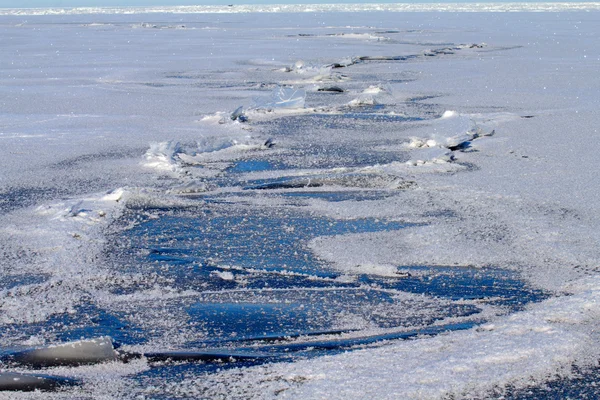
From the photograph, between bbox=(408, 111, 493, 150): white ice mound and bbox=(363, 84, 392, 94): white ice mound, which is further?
bbox=(363, 84, 392, 94): white ice mound

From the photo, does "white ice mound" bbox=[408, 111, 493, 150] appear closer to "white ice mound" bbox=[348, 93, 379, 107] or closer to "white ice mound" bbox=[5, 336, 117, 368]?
"white ice mound" bbox=[348, 93, 379, 107]

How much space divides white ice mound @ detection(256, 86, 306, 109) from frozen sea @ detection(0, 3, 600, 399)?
0.17ft

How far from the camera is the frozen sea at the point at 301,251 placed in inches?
87.2

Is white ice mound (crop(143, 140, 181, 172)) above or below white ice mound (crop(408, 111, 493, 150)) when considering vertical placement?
above

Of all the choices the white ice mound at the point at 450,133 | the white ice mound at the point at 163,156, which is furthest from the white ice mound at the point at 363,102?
the white ice mound at the point at 163,156

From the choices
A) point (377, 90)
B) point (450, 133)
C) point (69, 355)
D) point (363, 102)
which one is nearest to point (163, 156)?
point (450, 133)

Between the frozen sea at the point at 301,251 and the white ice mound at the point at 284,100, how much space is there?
5cm

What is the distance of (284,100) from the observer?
781 centimetres

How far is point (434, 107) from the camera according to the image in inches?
305

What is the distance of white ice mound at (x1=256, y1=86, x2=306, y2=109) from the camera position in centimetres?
763

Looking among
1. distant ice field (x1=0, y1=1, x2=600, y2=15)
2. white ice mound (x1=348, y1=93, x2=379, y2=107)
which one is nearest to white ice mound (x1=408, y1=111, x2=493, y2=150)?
white ice mound (x1=348, y1=93, x2=379, y2=107)

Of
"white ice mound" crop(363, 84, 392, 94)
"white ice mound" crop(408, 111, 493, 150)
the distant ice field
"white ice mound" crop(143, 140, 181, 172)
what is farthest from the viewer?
the distant ice field

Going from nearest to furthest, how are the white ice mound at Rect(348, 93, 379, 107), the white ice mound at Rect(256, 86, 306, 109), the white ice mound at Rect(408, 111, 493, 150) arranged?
the white ice mound at Rect(408, 111, 493, 150) → the white ice mound at Rect(256, 86, 306, 109) → the white ice mound at Rect(348, 93, 379, 107)

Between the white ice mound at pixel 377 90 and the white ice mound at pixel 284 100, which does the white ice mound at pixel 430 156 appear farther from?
the white ice mound at pixel 377 90
